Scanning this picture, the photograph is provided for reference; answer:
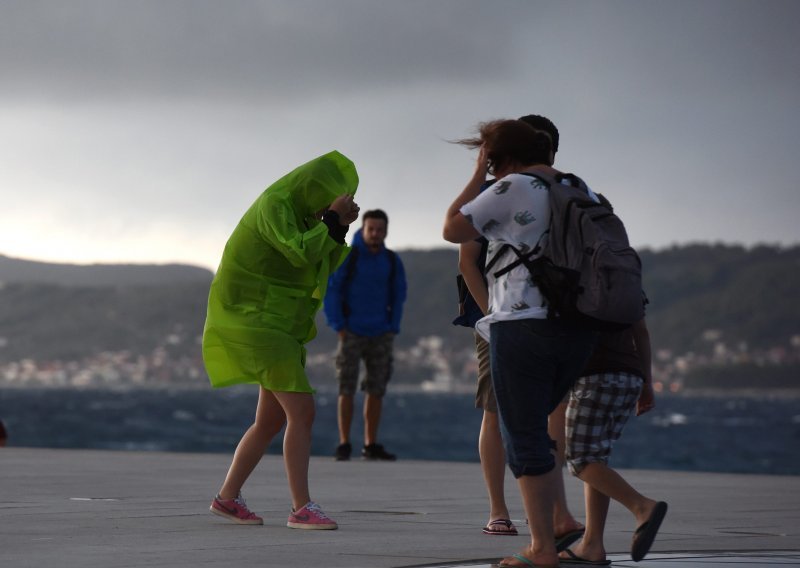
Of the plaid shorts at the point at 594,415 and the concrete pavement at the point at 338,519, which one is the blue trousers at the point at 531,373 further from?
the concrete pavement at the point at 338,519

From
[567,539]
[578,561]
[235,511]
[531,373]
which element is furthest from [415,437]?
[531,373]

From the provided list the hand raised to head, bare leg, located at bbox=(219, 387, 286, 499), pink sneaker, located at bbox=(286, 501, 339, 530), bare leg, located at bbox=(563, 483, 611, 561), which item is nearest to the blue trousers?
bare leg, located at bbox=(563, 483, 611, 561)

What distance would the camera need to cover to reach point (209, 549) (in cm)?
599

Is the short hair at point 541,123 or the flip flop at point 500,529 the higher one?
the short hair at point 541,123

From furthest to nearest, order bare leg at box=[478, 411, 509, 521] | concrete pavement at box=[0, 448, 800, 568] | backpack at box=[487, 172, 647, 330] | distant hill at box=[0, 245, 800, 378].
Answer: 1. distant hill at box=[0, 245, 800, 378]
2. bare leg at box=[478, 411, 509, 521]
3. concrete pavement at box=[0, 448, 800, 568]
4. backpack at box=[487, 172, 647, 330]

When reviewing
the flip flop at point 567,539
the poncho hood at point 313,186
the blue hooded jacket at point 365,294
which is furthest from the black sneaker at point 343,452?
the flip flop at point 567,539

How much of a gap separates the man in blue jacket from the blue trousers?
7.19 m

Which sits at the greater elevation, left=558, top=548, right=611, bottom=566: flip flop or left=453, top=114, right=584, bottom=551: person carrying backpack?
left=453, top=114, right=584, bottom=551: person carrying backpack

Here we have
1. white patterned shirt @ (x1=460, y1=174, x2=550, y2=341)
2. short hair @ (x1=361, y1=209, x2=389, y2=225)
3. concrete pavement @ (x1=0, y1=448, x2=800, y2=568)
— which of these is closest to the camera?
white patterned shirt @ (x1=460, y1=174, x2=550, y2=341)

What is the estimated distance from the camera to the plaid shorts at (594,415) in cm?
557

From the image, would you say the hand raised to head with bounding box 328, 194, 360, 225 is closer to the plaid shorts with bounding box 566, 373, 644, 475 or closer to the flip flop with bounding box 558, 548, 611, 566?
the plaid shorts with bounding box 566, 373, 644, 475

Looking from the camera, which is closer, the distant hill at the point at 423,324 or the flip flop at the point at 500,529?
the flip flop at the point at 500,529

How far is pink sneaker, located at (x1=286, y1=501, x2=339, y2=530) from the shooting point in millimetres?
6930

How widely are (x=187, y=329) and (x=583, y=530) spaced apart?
153 m
